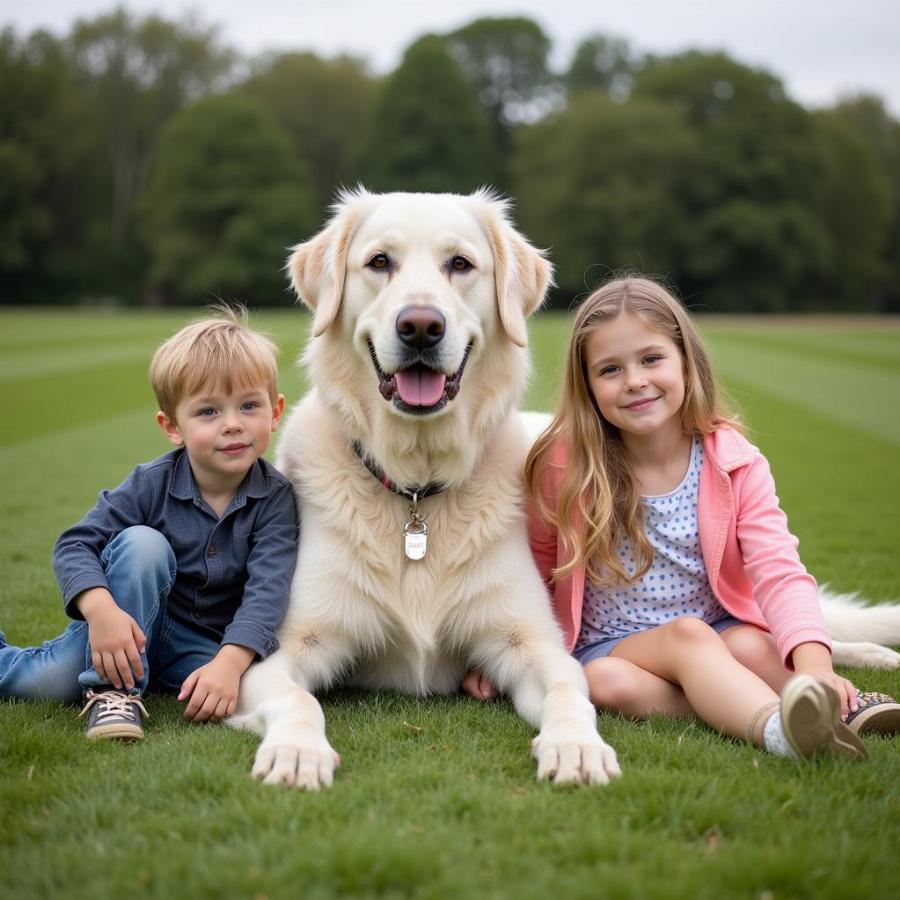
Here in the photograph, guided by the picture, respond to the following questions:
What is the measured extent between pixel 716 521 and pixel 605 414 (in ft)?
1.96

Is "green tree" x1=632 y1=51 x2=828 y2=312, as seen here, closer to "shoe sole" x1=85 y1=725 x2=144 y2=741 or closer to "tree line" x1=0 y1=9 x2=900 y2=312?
"tree line" x1=0 y1=9 x2=900 y2=312

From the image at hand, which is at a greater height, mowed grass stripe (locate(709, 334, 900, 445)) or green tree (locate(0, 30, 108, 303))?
green tree (locate(0, 30, 108, 303))

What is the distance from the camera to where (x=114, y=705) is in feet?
10.6

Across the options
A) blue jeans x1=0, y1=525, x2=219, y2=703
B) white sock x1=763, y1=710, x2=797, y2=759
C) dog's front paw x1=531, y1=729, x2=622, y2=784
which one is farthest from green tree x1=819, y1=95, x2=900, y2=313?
dog's front paw x1=531, y1=729, x2=622, y2=784

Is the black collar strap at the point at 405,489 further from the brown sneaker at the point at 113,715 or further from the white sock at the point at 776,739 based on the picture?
the white sock at the point at 776,739

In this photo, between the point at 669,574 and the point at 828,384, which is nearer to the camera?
the point at 669,574

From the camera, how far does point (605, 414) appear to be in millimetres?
3908

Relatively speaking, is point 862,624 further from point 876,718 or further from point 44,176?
point 44,176

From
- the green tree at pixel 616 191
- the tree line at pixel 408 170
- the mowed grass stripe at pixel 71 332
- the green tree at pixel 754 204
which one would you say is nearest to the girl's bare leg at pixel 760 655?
the mowed grass stripe at pixel 71 332

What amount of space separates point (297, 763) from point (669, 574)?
1.70m

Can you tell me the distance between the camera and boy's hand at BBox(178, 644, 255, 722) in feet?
10.8

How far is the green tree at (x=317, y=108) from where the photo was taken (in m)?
62.2

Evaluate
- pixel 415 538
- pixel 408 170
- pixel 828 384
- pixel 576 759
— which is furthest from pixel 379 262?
pixel 408 170

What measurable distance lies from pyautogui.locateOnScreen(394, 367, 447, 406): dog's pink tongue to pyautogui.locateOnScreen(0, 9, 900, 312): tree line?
43.1 meters
